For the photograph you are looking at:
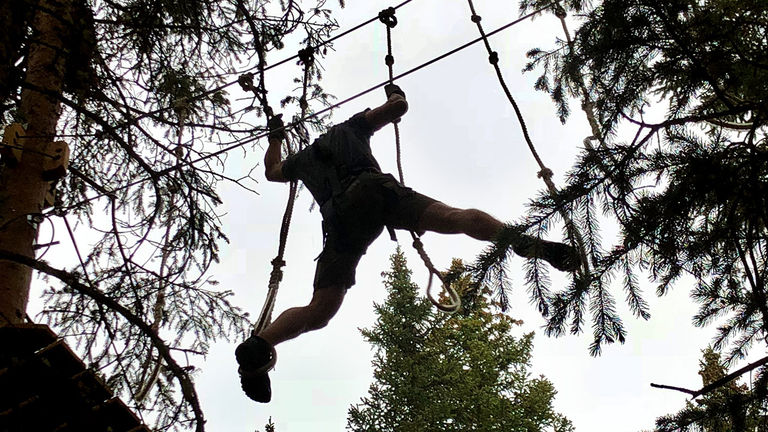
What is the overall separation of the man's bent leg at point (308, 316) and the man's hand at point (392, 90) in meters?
1.21

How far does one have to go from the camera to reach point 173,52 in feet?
15.4

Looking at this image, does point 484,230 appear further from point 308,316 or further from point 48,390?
point 48,390

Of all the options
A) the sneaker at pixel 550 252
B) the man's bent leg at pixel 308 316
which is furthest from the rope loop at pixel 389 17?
the sneaker at pixel 550 252

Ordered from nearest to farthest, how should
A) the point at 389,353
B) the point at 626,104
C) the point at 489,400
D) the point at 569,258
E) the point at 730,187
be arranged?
the point at 730,187
the point at 569,258
the point at 626,104
the point at 489,400
the point at 389,353

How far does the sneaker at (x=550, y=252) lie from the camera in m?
2.35

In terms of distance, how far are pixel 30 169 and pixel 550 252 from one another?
89.3 inches

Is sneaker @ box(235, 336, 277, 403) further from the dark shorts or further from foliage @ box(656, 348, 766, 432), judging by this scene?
foliage @ box(656, 348, 766, 432)

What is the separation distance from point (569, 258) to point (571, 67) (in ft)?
2.62

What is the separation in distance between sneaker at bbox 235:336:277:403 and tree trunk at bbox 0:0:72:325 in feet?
3.26

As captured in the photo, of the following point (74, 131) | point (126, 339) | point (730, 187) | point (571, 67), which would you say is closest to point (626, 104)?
point (571, 67)

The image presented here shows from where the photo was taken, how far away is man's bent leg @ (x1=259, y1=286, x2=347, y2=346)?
3.77m

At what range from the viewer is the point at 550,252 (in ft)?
8.38

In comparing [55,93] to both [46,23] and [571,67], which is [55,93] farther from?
[571,67]

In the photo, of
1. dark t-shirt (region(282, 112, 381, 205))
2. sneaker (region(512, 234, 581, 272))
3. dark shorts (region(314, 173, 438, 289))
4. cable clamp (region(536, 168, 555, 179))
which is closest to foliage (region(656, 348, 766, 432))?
sneaker (region(512, 234, 581, 272))
